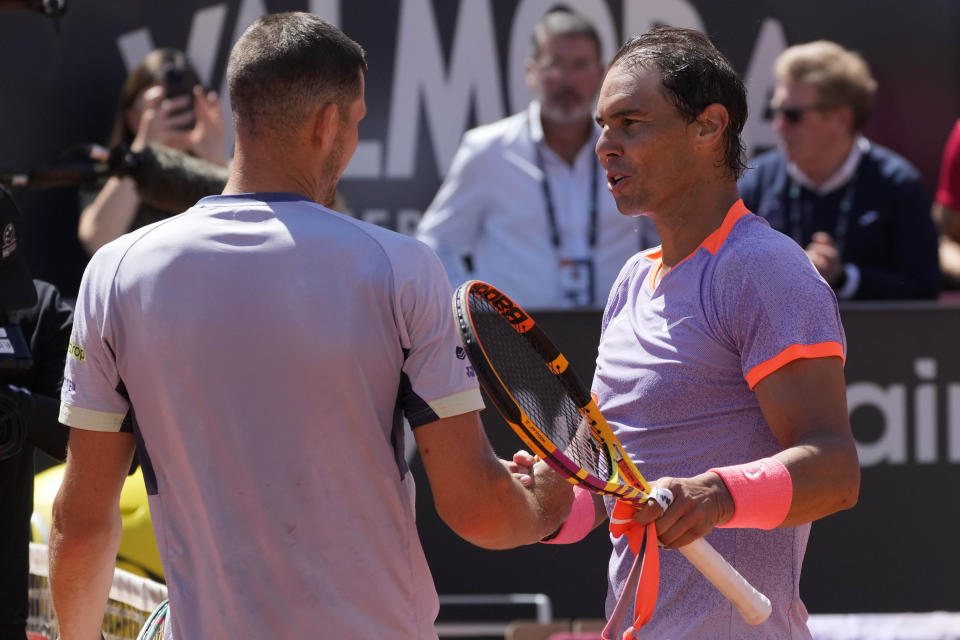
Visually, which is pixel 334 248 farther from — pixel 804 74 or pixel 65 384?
pixel 804 74

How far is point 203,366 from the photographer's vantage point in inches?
82.7

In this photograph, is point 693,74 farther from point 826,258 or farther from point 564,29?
point 564,29

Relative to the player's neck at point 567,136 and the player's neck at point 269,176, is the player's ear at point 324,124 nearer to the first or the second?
the player's neck at point 269,176

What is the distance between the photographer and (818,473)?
6.93 ft

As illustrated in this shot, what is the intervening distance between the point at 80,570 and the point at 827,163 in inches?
A: 179

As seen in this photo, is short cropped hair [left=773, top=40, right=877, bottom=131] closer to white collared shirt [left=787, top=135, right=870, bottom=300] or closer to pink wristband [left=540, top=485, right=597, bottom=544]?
white collared shirt [left=787, top=135, right=870, bottom=300]

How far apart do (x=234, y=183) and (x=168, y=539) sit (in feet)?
2.02

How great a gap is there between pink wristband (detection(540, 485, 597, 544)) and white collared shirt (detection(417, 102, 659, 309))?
336 cm

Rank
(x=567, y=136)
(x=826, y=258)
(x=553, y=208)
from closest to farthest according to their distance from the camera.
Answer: (x=826, y=258) < (x=553, y=208) < (x=567, y=136)

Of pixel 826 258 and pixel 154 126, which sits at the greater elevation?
pixel 154 126

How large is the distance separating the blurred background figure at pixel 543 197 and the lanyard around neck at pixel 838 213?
645 millimetres

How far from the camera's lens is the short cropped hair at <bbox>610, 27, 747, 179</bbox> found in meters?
2.40

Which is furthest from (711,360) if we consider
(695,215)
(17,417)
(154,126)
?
(154,126)

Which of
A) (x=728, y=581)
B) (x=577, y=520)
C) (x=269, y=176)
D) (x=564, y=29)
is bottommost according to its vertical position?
(x=577, y=520)
